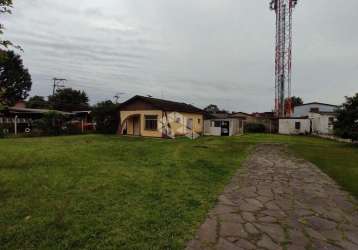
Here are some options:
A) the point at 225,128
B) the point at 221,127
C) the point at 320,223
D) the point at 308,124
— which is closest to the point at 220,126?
the point at 221,127

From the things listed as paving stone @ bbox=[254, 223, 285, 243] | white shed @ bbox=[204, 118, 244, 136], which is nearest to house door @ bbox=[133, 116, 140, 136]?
white shed @ bbox=[204, 118, 244, 136]

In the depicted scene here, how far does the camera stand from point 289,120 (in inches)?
1235

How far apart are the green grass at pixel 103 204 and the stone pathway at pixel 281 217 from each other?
34 centimetres

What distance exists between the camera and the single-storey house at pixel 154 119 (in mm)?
22219

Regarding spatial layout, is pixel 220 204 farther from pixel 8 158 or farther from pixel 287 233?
pixel 8 158

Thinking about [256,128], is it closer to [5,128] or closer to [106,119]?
[106,119]

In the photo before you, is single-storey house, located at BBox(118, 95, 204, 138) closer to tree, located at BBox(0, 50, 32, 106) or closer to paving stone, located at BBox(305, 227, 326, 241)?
paving stone, located at BBox(305, 227, 326, 241)

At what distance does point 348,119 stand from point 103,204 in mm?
18497

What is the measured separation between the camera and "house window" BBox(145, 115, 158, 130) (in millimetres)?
22609

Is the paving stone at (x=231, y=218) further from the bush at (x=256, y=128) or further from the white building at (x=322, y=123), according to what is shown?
the bush at (x=256, y=128)

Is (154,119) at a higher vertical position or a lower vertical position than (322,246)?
higher

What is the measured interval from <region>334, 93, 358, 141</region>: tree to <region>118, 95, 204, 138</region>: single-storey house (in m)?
12.0

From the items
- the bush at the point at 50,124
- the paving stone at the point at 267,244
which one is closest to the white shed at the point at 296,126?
the bush at the point at 50,124

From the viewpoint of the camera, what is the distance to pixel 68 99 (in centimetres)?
4953
